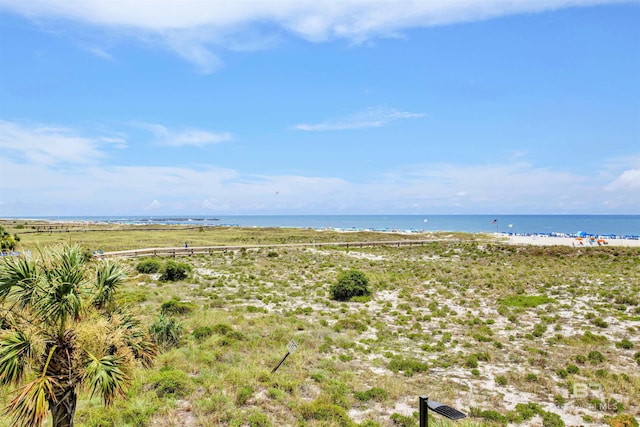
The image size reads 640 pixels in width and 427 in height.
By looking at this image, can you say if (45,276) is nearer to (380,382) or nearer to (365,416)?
(365,416)

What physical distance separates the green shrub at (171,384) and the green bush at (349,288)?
16404 mm

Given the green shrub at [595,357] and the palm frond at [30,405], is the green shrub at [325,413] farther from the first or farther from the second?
the green shrub at [595,357]

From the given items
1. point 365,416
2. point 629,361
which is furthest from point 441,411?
point 629,361

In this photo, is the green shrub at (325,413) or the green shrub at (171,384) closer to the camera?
the green shrub at (325,413)

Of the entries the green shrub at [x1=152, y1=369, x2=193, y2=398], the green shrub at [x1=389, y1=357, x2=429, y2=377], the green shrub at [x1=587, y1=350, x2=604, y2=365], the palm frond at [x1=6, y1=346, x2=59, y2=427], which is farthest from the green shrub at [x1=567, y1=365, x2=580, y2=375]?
the palm frond at [x1=6, y1=346, x2=59, y2=427]

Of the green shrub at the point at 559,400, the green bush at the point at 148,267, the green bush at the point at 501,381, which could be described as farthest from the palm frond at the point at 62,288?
the green bush at the point at 148,267

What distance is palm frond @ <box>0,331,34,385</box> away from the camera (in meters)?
6.30

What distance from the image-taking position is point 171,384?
1210 cm

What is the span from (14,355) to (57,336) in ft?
2.39

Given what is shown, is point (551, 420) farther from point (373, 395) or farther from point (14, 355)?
point (14, 355)

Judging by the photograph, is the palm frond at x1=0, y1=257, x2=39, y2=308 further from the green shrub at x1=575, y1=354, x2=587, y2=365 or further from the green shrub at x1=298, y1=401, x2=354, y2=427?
the green shrub at x1=575, y1=354, x2=587, y2=365

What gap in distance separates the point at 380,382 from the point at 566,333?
38.4ft

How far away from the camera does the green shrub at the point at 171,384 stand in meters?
11.9

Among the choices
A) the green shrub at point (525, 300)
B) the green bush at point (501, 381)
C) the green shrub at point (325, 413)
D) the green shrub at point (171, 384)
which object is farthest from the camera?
the green shrub at point (525, 300)
